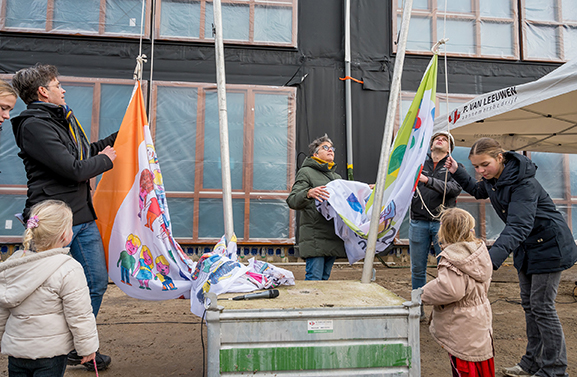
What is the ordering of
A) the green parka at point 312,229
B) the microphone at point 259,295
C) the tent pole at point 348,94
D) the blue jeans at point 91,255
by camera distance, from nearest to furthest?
1. the microphone at point 259,295
2. the blue jeans at point 91,255
3. the green parka at point 312,229
4. the tent pole at point 348,94

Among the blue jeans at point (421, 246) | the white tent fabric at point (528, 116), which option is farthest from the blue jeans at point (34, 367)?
the white tent fabric at point (528, 116)

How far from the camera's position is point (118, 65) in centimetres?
573

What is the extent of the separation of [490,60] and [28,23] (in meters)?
7.04

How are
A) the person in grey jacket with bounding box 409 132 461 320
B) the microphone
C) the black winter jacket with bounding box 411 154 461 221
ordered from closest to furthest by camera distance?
the microphone → the black winter jacket with bounding box 411 154 461 221 → the person in grey jacket with bounding box 409 132 461 320

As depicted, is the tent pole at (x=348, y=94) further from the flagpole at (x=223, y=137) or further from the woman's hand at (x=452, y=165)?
the flagpole at (x=223, y=137)

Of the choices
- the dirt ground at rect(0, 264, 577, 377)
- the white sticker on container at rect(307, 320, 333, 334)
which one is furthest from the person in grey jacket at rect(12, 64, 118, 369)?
the white sticker on container at rect(307, 320, 333, 334)

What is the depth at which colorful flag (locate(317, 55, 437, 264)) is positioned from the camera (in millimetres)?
2422

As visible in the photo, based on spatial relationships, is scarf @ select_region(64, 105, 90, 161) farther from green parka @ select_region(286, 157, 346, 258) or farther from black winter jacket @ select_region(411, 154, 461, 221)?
black winter jacket @ select_region(411, 154, 461, 221)

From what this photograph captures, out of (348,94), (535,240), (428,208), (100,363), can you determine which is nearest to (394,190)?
(535,240)

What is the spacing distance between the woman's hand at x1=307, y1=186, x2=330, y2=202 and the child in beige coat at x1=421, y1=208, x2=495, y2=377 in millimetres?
953

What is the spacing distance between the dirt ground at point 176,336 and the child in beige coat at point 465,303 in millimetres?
623

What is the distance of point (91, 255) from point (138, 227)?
33 cm

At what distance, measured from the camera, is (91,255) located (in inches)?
94.3

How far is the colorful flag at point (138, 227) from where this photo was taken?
2.48 metres
